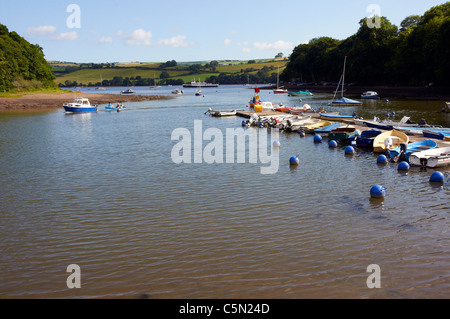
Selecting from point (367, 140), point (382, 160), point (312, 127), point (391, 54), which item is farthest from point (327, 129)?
point (391, 54)

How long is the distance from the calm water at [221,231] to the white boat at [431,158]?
6.25 ft

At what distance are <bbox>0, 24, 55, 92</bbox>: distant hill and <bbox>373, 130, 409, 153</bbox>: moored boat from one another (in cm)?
9227

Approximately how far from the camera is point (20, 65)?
104 meters

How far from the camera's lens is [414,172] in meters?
21.9

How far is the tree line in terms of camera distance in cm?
8825

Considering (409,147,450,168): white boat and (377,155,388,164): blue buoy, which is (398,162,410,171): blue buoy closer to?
(409,147,450,168): white boat

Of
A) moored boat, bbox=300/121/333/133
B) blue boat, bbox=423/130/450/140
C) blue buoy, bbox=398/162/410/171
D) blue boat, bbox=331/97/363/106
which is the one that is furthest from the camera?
blue boat, bbox=331/97/363/106

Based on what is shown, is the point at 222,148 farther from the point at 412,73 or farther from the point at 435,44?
the point at 412,73

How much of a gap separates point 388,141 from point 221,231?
17.6 meters

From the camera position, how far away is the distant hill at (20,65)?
9462 cm

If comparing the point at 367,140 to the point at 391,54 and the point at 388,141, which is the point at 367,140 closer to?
→ the point at 388,141

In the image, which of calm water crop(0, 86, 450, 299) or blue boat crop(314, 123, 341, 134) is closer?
calm water crop(0, 86, 450, 299)

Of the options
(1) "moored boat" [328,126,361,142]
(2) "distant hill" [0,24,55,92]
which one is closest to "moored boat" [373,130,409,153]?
(1) "moored boat" [328,126,361,142]

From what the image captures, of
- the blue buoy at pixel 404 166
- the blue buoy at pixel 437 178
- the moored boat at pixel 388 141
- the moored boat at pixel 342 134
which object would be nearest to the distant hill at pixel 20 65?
the moored boat at pixel 342 134
